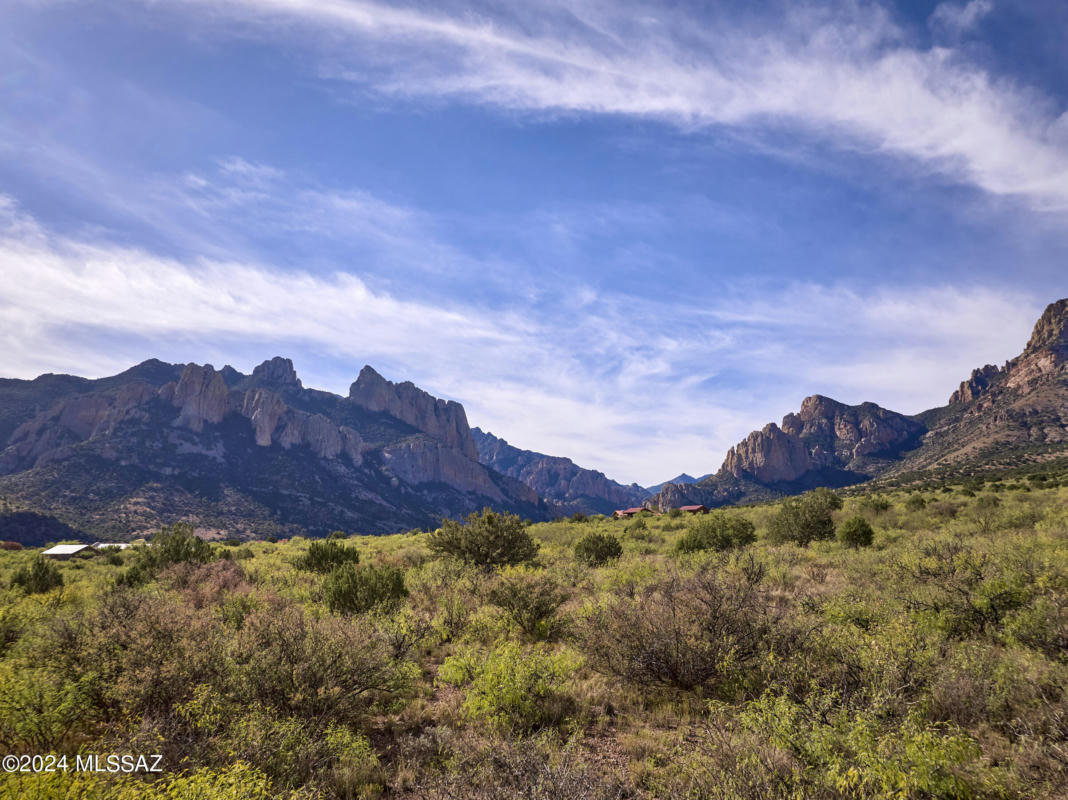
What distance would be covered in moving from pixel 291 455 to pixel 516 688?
504 feet

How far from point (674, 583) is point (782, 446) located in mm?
208365

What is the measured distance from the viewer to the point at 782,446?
624 feet

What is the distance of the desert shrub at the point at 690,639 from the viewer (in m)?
7.16

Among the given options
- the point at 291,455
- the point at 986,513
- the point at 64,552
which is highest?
the point at 986,513

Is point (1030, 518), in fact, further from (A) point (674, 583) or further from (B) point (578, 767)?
(B) point (578, 767)

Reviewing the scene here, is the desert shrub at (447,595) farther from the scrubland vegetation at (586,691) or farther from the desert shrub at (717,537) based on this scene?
the desert shrub at (717,537)

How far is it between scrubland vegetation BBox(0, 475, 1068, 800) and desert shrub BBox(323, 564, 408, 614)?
0.63 feet

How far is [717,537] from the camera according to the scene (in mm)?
19625

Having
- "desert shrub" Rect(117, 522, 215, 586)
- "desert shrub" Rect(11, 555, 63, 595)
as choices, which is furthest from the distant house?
"desert shrub" Rect(11, 555, 63, 595)

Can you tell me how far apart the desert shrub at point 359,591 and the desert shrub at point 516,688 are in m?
4.35

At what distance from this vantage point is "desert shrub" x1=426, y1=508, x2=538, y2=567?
17.9 metres

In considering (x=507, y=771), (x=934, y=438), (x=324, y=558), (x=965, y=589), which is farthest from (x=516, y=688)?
(x=934, y=438)

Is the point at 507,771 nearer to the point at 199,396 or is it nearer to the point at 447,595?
the point at 447,595

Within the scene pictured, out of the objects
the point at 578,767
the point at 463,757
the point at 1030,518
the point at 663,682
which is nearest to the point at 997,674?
the point at 663,682
